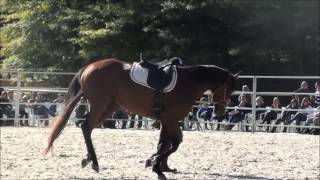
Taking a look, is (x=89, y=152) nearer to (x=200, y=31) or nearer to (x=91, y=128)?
(x=91, y=128)

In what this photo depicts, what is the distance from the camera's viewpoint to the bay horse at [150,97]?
8164mm

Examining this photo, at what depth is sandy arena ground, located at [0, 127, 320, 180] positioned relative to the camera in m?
8.44

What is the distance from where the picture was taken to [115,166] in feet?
29.7

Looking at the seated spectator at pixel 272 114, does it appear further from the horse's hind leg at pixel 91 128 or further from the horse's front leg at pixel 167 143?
the horse's hind leg at pixel 91 128

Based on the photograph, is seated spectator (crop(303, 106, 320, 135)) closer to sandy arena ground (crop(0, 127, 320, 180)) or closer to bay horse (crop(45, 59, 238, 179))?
sandy arena ground (crop(0, 127, 320, 180))

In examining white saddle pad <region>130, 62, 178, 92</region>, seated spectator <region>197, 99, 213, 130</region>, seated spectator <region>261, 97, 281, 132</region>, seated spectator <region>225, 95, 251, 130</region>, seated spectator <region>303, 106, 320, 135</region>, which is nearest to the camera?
white saddle pad <region>130, 62, 178, 92</region>

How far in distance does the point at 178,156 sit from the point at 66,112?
2.57 meters

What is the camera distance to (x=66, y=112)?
841 centimetres

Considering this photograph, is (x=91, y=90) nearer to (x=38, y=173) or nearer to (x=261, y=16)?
(x=38, y=173)

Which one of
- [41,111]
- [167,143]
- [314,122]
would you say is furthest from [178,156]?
[41,111]

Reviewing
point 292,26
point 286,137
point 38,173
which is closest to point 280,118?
point 286,137

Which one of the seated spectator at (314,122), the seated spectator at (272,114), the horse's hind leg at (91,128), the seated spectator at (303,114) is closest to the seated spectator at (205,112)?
the seated spectator at (272,114)

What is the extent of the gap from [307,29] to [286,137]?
25.5ft

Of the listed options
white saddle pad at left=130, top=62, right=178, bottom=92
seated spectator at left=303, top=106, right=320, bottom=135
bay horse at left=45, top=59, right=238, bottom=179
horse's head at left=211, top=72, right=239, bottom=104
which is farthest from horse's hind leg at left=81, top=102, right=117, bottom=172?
seated spectator at left=303, top=106, right=320, bottom=135
